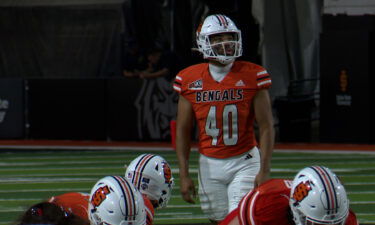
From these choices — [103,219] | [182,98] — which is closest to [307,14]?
[182,98]

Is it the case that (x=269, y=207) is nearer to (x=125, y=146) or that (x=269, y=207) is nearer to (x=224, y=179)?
(x=224, y=179)

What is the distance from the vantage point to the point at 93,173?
14086mm

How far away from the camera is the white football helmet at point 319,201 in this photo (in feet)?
17.3

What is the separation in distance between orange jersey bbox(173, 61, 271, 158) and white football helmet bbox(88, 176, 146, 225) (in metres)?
2.00

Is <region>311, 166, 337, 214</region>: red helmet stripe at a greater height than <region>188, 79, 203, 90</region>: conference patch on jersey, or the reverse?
<region>188, 79, 203, 90</region>: conference patch on jersey

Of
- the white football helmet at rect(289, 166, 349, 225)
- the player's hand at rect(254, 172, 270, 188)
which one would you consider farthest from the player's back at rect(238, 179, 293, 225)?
the player's hand at rect(254, 172, 270, 188)

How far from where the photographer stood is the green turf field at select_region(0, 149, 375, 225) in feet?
35.3

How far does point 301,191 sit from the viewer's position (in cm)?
533

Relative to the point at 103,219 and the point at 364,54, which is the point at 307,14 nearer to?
the point at 364,54

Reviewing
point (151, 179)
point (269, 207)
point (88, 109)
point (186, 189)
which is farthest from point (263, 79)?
point (88, 109)

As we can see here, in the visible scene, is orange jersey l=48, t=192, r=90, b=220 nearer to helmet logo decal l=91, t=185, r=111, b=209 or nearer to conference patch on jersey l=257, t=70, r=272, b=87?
helmet logo decal l=91, t=185, r=111, b=209

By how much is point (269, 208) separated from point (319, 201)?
408 mm

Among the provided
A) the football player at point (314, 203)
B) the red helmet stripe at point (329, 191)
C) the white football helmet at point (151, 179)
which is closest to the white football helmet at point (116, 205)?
the football player at point (314, 203)

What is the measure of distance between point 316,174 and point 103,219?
107cm
